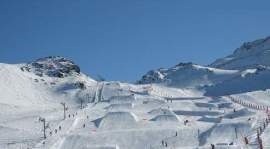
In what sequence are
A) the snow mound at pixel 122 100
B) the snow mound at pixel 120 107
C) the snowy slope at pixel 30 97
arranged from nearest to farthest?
the snowy slope at pixel 30 97 < the snow mound at pixel 120 107 < the snow mound at pixel 122 100

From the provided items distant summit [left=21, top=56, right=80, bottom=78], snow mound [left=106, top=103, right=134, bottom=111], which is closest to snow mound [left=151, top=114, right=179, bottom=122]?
snow mound [left=106, top=103, right=134, bottom=111]

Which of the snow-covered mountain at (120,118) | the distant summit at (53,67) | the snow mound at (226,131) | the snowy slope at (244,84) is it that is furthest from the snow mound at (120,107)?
the distant summit at (53,67)

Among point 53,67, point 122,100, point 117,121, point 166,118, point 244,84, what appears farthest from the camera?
point 53,67

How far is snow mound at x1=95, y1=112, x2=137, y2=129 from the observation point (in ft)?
257

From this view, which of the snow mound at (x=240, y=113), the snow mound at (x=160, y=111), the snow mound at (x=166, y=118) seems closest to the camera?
the snow mound at (x=240, y=113)

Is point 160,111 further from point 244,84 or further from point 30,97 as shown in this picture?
point 244,84

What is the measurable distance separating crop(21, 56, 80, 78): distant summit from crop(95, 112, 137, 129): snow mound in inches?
3850

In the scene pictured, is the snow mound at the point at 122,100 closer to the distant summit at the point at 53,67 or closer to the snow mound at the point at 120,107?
the snow mound at the point at 120,107

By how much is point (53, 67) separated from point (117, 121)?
108226mm

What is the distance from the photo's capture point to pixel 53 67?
7308 inches

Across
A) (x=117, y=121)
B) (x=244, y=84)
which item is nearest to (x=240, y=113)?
(x=117, y=121)

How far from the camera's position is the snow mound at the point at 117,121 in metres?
78.4

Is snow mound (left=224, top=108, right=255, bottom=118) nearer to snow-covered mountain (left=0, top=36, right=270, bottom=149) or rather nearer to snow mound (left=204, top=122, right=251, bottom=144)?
snow-covered mountain (left=0, top=36, right=270, bottom=149)

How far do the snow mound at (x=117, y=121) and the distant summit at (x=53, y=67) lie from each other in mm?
97778
